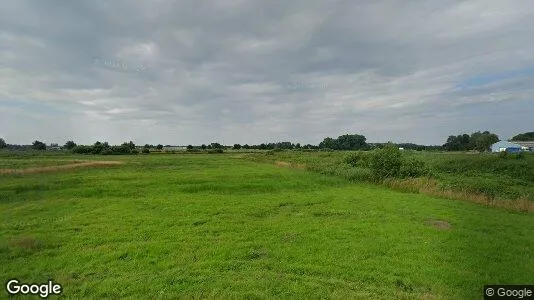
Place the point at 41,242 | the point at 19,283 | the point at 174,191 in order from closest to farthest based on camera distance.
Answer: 1. the point at 19,283
2. the point at 41,242
3. the point at 174,191

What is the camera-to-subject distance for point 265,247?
41.2 feet

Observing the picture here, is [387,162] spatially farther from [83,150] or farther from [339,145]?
[339,145]

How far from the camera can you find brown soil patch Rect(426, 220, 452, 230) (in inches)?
631

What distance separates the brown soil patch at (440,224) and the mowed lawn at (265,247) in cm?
9

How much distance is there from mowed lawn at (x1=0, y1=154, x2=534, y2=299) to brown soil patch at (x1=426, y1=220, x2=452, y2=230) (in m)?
0.09

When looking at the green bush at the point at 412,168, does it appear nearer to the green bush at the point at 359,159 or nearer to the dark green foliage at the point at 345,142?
the green bush at the point at 359,159

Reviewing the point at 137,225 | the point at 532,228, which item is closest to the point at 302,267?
→ the point at 137,225

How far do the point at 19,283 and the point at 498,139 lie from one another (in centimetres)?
15283

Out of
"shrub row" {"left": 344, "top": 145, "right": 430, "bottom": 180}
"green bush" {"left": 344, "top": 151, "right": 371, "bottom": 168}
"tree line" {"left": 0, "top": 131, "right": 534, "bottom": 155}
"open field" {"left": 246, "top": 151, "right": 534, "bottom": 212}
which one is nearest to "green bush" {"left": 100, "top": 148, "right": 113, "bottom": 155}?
"tree line" {"left": 0, "top": 131, "right": 534, "bottom": 155}

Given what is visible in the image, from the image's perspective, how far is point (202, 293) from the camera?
8773 millimetres

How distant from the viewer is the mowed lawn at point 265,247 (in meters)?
9.28

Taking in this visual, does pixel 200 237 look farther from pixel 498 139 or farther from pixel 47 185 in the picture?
pixel 498 139

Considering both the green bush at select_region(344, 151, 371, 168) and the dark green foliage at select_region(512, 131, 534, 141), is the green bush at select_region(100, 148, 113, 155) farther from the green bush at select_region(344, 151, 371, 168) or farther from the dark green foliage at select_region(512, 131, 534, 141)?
the dark green foliage at select_region(512, 131, 534, 141)

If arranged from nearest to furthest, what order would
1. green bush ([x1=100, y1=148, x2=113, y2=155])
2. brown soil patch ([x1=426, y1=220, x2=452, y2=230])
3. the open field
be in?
brown soil patch ([x1=426, y1=220, x2=452, y2=230]) → the open field → green bush ([x1=100, y1=148, x2=113, y2=155])
